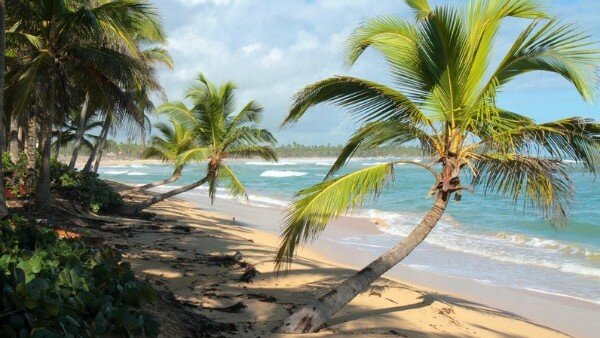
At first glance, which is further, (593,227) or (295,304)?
(593,227)

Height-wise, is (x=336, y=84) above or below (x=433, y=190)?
above

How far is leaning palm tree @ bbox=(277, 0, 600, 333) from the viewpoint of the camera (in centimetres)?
463

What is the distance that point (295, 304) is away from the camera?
5840 millimetres

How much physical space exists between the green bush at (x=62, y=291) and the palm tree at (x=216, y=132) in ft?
32.1

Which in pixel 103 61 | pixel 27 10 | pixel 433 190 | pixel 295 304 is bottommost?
pixel 295 304

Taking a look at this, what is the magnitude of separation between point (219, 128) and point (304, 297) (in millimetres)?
8783

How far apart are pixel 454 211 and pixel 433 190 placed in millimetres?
20632

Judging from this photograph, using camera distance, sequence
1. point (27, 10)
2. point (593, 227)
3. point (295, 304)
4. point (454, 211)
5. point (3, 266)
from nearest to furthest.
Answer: point (3, 266)
point (295, 304)
point (27, 10)
point (593, 227)
point (454, 211)

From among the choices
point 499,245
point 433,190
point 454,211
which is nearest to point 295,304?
point 433,190

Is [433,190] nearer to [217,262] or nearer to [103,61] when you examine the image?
[217,262]

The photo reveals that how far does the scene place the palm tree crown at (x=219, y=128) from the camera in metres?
14.2

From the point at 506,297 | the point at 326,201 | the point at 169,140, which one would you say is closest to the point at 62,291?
the point at 326,201

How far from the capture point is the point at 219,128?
1430cm

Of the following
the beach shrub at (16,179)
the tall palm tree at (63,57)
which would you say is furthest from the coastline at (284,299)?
the beach shrub at (16,179)
